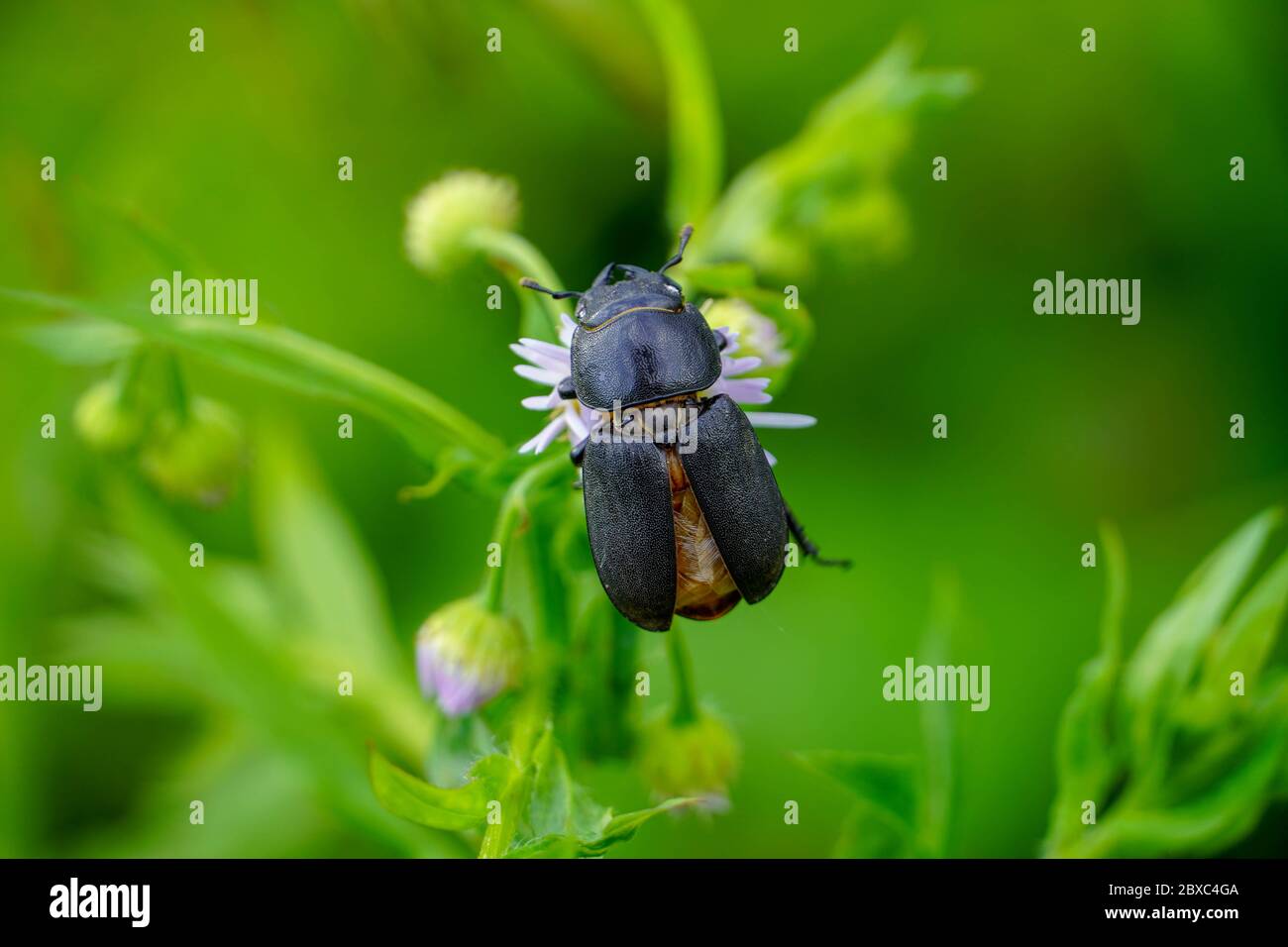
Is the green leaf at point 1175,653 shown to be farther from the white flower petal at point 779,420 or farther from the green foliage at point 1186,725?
the white flower petal at point 779,420

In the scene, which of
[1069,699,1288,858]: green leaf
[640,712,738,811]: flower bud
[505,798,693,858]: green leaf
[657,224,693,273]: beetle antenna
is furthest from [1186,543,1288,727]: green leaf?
[657,224,693,273]: beetle antenna

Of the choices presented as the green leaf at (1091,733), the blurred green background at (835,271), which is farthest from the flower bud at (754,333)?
the blurred green background at (835,271)

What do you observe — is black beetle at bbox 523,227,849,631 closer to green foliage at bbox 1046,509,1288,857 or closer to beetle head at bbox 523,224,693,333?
beetle head at bbox 523,224,693,333

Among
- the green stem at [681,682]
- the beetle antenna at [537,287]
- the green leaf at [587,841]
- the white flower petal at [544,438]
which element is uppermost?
the beetle antenna at [537,287]

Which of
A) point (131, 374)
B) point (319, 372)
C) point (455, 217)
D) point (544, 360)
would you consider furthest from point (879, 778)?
point (131, 374)

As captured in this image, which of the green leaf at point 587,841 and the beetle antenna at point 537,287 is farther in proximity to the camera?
the beetle antenna at point 537,287

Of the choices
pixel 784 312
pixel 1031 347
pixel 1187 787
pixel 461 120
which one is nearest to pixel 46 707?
pixel 461 120

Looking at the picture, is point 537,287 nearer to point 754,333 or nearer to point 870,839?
point 754,333
